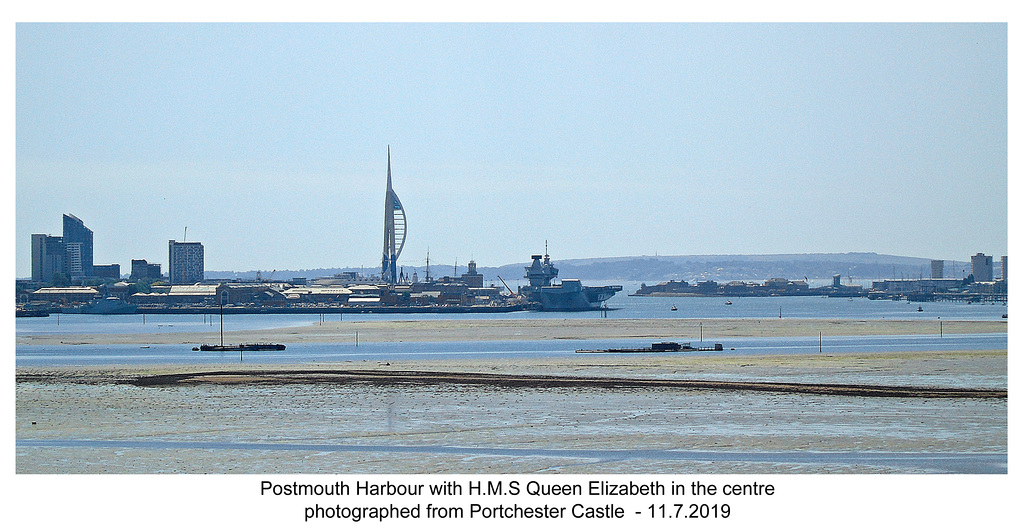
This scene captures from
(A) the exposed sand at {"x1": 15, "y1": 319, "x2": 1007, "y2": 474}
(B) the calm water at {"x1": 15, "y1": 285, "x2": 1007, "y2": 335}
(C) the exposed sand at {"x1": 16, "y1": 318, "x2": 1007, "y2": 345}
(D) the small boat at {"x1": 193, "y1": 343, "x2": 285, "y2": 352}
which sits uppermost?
(A) the exposed sand at {"x1": 15, "y1": 319, "x2": 1007, "y2": 474}

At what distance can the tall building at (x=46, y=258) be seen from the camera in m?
180

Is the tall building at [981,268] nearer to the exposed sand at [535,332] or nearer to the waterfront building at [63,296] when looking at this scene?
the exposed sand at [535,332]

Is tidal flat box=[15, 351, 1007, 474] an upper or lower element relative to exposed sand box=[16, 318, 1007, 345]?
upper

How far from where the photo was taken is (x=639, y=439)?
66.7ft

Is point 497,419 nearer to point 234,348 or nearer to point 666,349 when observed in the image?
point 666,349

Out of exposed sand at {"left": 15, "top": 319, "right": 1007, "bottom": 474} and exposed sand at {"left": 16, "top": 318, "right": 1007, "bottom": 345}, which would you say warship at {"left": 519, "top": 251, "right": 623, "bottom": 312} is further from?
exposed sand at {"left": 15, "top": 319, "right": 1007, "bottom": 474}

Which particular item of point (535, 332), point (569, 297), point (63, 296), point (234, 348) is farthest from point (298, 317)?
point (63, 296)

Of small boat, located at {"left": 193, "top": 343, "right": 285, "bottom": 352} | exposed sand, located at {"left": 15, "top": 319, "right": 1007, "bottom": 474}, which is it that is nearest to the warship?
small boat, located at {"left": 193, "top": 343, "right": 285, "bottom": 352}

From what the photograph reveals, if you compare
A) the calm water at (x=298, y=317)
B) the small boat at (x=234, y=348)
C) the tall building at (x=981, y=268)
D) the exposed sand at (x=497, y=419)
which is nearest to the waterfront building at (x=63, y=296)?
the calm water at (x=298, y=317)

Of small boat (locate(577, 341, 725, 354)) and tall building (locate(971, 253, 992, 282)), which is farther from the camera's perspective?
tall building (locate(971, 253, 992, 282))

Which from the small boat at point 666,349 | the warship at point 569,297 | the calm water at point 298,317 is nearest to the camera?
the small boat at point 666,349

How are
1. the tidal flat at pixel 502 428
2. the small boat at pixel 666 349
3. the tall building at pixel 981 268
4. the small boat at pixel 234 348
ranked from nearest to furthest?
1. the tidal flat at pixel 502 428
2. the small boat at pixel 666 349
3. the small boat at pixel 234 348
4. the tall building at pixel 981 268

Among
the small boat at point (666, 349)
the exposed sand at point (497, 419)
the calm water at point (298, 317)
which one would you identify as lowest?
the calm water at point (298, 317)

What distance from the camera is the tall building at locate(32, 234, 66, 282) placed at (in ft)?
591
